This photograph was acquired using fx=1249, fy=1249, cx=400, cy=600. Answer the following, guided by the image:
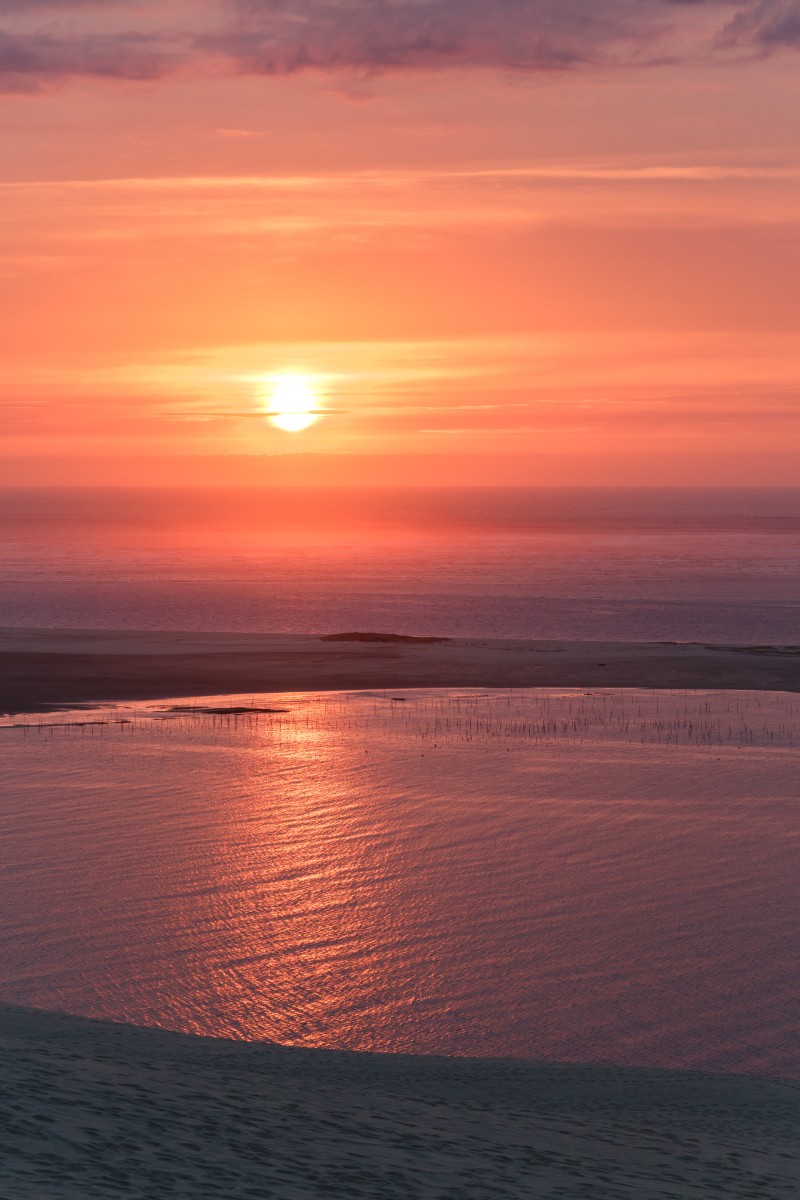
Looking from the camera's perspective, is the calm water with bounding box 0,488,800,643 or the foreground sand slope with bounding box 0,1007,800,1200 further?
the calm water with bounding box 0,488,800,643

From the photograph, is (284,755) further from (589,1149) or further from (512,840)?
(589,1149)

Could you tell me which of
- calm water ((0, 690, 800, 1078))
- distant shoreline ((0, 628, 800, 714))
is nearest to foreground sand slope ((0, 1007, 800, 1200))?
calm water ((0, 690, 800, 1078))

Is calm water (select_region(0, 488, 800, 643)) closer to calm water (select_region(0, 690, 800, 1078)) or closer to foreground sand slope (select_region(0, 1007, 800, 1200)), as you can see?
calm water (select_region(0, 690, 800, 1078))

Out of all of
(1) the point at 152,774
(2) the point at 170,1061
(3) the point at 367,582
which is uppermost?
(3) the point at 367,582

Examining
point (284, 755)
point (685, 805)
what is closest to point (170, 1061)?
point (685, 805)

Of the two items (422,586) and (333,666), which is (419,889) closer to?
(333,666)

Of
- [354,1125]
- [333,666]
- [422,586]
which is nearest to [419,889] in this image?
[354,1125]

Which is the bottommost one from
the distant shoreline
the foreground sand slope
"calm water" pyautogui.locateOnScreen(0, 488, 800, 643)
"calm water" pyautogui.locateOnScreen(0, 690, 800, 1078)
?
the foreground sand slope
